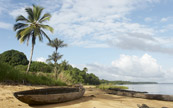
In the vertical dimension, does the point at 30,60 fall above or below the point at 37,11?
below

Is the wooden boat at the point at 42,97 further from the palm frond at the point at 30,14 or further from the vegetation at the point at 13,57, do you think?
the vegetation at the point at 13,57

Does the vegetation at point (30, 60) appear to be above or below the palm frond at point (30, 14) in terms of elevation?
below

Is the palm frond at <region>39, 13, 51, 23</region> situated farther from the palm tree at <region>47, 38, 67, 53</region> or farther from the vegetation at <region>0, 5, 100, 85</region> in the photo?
the palm tree at <region>47, 38, 67, 53</region>

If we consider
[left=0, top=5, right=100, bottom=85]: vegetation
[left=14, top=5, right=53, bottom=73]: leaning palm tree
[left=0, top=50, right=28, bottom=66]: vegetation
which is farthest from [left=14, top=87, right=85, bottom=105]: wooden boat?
[left=0, top=50, right=28, bottom=66]: vegetation

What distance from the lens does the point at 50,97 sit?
555 centimetres

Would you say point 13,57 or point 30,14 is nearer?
point 30,14

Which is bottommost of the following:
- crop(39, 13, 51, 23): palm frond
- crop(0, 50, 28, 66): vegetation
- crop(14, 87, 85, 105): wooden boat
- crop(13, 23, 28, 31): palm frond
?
Answer: crop(14, 87, 85, 105): wooden boat

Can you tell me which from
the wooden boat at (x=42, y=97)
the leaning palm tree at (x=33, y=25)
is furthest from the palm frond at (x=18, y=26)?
the wooden boat at (x=42, y=97)

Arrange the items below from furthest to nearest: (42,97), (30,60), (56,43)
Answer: (56,43)
(30,60)
(42,97)

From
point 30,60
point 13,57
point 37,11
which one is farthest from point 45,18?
point 13,57

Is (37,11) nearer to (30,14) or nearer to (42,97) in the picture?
(30,14)

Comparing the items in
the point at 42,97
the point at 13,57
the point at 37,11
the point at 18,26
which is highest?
the point at 37,11

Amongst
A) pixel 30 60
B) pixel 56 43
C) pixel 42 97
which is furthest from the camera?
pixel 56 43

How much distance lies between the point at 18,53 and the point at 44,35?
19.6m
